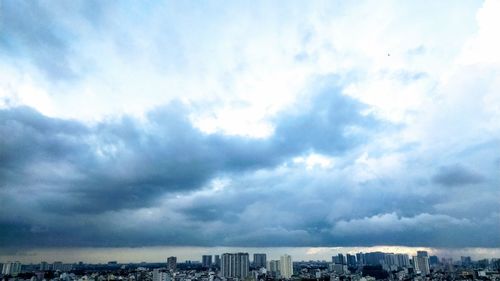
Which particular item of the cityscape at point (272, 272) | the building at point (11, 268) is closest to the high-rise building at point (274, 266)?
the cityscape at point (272, 272)

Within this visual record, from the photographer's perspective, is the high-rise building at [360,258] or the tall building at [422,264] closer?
the tall building at [422,264]

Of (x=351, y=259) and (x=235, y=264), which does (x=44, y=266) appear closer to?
(x=235, y=264)

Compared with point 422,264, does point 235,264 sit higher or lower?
higher

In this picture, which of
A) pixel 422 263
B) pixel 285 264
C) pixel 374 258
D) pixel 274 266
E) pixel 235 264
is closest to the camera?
pixel 235 264

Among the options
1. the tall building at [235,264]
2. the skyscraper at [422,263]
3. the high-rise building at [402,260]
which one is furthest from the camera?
the high-rise building at [402,260]

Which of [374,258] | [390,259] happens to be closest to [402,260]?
[390,259]

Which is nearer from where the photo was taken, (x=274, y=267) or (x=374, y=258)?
(x=274, y=267)

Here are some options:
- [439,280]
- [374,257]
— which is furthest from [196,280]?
[374,257]

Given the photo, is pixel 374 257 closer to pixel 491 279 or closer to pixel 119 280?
pixel 491 279

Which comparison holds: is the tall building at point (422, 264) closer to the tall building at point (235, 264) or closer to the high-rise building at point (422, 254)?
the high-rise building at point (422, 254)
